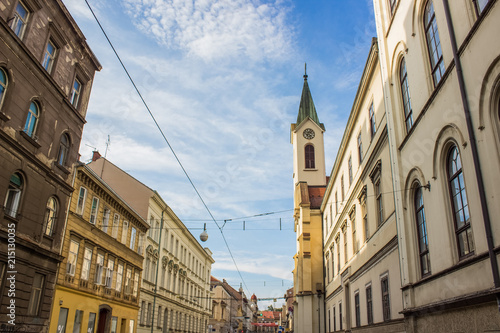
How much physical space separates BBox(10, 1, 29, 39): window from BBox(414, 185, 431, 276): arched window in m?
14.6

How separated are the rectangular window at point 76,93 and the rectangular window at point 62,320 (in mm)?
9567

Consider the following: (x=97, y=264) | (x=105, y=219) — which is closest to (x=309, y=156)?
(x=105, y=219)

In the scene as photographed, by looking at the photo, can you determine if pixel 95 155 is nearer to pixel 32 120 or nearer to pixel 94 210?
pixel 94 210

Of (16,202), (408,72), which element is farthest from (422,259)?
(16,202)

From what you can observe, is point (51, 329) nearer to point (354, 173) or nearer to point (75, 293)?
point (75, 293)

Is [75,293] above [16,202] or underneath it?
underneath

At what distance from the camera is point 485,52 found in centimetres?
798

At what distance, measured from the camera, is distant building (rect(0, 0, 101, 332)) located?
1462cm

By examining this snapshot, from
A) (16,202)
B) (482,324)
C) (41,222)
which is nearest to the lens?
(482,324)

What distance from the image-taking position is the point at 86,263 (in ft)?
71.9

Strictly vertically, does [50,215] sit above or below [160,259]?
below

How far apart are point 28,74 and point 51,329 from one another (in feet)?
35.4

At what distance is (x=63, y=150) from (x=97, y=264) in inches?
289

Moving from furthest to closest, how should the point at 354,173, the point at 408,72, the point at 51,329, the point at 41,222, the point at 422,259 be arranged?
the point at 354,173 → the point at 51,329 → the point at 41,222 → the point at 408,72 → the point at 422,259
